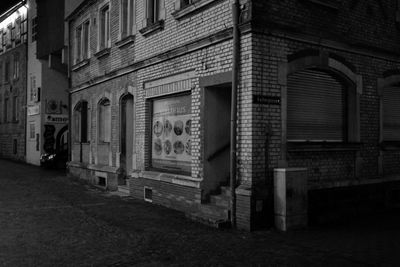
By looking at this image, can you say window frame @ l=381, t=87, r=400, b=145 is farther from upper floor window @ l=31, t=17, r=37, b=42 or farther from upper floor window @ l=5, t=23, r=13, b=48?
upper floor window @ l=5, t=23, r=13, b=48

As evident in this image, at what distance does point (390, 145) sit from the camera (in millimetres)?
10953

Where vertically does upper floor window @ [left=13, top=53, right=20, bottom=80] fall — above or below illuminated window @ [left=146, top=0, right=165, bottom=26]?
above

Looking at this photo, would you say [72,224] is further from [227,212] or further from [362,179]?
[362,179]

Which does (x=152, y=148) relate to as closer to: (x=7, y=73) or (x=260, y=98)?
(x=260, y=98)

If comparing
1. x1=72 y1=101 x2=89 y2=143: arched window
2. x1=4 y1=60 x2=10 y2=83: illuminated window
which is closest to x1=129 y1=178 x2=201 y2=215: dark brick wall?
x1=72 y1=101 x2=89 y2=143: arched window

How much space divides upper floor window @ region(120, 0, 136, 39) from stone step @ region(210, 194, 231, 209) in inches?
243

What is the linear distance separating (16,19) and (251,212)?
2870cm

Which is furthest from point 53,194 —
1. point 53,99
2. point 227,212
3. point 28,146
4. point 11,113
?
point 11,113

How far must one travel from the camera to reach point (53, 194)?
45.0ft

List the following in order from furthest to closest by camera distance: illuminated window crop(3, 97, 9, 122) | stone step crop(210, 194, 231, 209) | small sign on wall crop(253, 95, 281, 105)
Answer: illuminated window crop(3, 97, 9, 122)
stone step crop(210, 194, 231, 209)
small sign on wall crop(253, 95, 281, 105)

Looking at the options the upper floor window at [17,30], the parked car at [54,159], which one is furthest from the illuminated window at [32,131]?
the upper floor window at [17,30]

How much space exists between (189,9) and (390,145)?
582 centimetres

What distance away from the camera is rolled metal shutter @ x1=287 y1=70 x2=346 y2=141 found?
9266 mm

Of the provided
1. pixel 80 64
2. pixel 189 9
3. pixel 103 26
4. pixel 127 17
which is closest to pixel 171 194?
pixel 189 9
